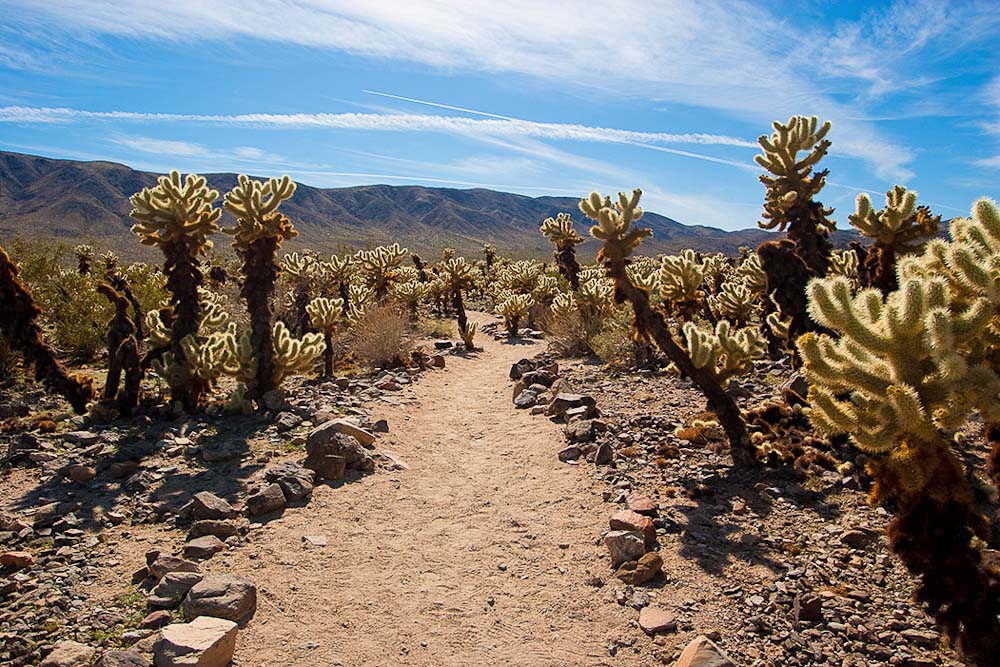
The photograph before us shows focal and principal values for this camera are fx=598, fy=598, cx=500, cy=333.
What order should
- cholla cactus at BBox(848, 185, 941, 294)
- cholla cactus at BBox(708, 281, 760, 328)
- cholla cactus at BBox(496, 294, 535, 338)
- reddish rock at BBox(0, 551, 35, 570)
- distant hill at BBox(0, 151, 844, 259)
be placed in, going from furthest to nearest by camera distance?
1. distant hill at BBox(0, 151, 844, 259)
2. cholla cactus at BBox(496, 294, 535, 338)
3. cholla cactus at BBox(708, 281, 760, 328)
4. cholla cactus at BBox(848, 185, 941, 294)
5. reddish rock at BBox(0, 551, 35, 570)

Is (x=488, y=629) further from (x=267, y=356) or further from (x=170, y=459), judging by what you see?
(x=267, y=356)

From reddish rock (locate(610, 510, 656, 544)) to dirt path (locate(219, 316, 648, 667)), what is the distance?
9.9 inches

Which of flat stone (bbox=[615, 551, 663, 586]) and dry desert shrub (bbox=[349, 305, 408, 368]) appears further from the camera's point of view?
dry desert shrub (bbox=[349, 305, 408, 368])

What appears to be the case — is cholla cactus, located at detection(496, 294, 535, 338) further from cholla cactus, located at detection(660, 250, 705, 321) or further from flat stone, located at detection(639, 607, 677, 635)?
flat stone, located at detection(639, 607, 677, 635)

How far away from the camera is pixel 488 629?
4.31m

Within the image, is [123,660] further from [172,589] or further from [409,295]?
[409,295]

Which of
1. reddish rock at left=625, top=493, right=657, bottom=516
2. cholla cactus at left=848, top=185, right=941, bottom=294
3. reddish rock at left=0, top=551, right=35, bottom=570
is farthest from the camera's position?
cholla cactus at left=848, top=185, right=941, bottom=294

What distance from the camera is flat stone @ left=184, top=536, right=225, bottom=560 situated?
508 centimetres

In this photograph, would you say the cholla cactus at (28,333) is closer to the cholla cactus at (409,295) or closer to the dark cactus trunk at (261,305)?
the dark cactus trunk at (261,305)

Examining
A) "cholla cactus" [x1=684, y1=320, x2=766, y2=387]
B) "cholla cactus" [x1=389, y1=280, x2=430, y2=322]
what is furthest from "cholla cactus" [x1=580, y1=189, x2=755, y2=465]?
"cholla cactus" [x1=389, y1=280, x2=430, y2=322]

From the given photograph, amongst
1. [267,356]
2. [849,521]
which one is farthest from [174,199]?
[849,521]

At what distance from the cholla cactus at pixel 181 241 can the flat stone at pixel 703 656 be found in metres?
7.96

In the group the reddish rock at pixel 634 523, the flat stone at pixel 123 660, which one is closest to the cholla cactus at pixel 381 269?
the reddish rock at pixel 634 523

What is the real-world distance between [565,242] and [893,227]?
48.7 feet
